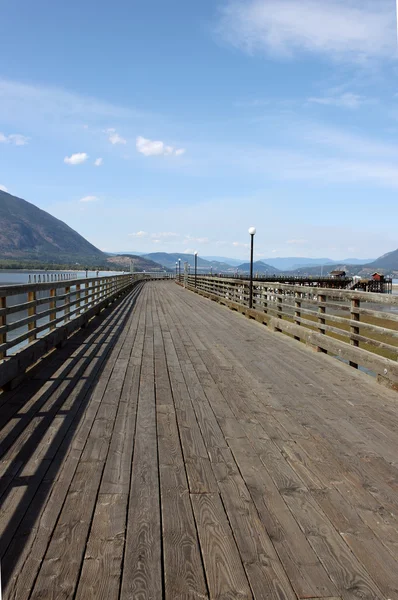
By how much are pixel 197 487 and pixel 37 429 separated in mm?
1732

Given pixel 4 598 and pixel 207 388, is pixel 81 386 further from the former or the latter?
pixel 4 598

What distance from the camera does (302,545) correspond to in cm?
240

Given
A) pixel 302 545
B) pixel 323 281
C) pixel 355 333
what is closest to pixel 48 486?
pixel 302 545

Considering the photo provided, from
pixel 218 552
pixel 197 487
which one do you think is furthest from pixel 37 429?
pixel 218 552

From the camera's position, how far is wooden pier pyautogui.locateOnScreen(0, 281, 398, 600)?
2146 mm

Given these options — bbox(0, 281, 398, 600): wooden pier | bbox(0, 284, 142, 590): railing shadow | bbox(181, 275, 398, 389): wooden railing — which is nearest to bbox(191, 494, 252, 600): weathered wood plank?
bbox(0, 281, 398, 600): wooden pier

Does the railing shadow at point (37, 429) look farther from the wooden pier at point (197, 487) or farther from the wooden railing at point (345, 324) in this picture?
the wooden railing at point (345, 324)

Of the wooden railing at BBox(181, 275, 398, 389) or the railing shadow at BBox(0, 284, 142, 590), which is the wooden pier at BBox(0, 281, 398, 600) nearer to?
the railing shadow at BBox(0, 284, 142, 590)

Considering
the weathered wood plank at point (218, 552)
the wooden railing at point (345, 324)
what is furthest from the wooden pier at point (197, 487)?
Answer: the wooden railing at point (345, 324)

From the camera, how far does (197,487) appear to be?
3.02 metres

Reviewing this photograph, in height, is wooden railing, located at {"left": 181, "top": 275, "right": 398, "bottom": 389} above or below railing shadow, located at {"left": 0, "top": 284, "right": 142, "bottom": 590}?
above

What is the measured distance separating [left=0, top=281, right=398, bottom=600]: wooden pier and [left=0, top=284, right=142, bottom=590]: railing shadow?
0.01 meters

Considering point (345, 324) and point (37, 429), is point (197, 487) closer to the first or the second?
point (37, 429)

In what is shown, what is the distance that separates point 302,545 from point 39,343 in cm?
515
